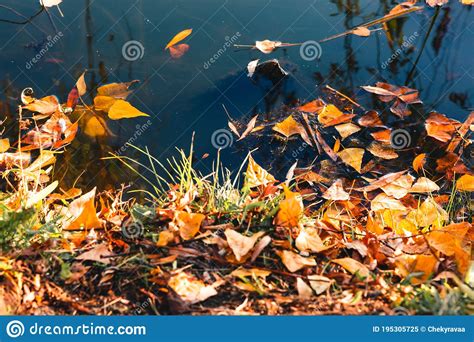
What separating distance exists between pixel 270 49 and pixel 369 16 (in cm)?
52

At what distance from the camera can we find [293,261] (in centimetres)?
143

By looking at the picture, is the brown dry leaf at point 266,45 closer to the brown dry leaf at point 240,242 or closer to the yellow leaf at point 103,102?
the yellow leaf at point 103,102

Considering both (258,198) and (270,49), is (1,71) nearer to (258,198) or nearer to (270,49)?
(270,49)

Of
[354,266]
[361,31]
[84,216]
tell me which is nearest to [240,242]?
[354,266]

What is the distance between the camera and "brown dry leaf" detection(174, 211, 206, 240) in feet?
4.88

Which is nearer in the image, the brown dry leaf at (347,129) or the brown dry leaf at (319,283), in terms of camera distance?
the brown dry leaf at (319,283)

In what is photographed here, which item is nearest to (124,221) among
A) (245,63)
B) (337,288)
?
(337,288)

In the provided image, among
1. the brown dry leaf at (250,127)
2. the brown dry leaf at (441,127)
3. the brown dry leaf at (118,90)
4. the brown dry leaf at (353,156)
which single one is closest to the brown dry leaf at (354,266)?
the brown dry leaf at (353,156)

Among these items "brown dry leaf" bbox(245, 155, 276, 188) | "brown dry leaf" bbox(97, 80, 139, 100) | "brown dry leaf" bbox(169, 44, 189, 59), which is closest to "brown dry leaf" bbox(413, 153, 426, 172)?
"brown dry leaf" bbox(245, 155, 276, 188)

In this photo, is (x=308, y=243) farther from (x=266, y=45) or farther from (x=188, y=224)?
(x=266, y=45)

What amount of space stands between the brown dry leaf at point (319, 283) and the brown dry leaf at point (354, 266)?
7cm

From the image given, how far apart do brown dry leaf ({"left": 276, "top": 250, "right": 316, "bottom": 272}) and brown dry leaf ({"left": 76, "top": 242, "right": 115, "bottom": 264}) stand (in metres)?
0.45

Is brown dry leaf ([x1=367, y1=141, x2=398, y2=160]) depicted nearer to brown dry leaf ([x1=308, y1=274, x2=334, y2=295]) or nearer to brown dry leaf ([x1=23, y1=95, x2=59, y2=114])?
brown dry leaf ([x1=308, y1=274, x2=334, y2=295])

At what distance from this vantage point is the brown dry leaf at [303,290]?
136 cm
